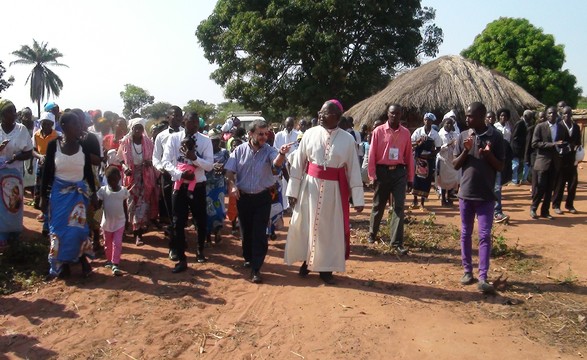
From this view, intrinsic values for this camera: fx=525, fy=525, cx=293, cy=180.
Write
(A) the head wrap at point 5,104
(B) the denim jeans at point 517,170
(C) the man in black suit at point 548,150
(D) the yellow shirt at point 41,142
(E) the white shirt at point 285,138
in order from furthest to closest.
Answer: (B) the denim jeans at point 517,170, (E) the white shirt at point 285,138, (C) the man in black suit at point 548,150, (D) the yellow shirt at point 41,142, (A) the head wrap at point 5,104

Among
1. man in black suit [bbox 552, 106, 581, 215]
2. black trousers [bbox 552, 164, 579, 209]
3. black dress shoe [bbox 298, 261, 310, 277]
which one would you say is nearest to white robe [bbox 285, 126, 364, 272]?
black dress shoe [bbox 298, 261, 310, 277]

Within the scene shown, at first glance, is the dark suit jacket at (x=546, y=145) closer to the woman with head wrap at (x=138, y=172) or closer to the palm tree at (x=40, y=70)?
the woman with head wrap at (x=138, y=172)

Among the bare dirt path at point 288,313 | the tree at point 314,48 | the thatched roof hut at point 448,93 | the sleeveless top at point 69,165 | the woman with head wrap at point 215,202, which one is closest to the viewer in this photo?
the bare dirt path at point 288,313

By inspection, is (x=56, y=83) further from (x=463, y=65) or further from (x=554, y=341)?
(x=554, y=341)

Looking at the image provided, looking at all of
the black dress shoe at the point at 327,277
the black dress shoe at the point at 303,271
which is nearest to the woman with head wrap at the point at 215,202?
the black dress shoe at the point at 303,271

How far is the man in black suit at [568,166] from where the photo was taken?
29.9 ft

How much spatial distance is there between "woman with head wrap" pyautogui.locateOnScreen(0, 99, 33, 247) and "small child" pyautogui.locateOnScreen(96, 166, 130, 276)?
4.81 ft

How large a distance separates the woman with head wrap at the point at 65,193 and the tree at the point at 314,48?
17.5 meters

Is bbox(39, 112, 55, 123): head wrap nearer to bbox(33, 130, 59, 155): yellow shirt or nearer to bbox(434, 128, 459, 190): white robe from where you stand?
bbox(33, 130, 59, 155): yellow shirt

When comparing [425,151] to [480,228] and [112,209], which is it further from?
[112,209]

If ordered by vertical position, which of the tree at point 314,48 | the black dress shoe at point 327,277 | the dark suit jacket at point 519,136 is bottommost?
the black dress shoe at point 327,277

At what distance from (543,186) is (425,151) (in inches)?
84.0

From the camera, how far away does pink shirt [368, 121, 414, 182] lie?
23.1ft

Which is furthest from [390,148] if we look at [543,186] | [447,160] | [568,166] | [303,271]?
[568,166]
